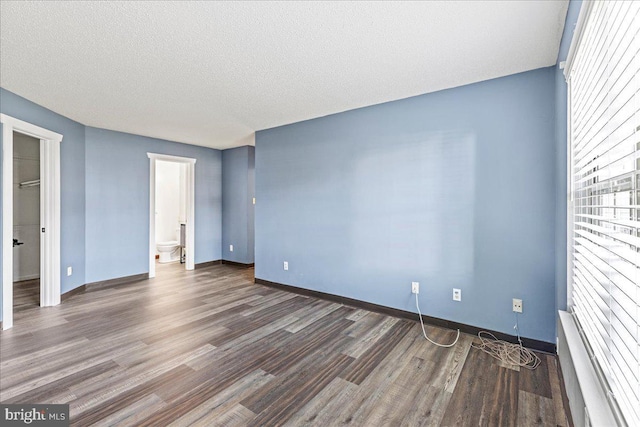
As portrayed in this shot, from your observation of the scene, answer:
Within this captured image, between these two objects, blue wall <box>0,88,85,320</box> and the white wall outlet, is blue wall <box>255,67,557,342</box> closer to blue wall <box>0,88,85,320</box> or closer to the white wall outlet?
the white wall outlet

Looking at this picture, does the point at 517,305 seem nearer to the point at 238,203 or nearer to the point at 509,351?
the point at 509,351

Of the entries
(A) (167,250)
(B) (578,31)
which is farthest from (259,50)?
(A) (167,250)

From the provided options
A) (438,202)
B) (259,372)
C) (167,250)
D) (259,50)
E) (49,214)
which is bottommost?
(259,372)

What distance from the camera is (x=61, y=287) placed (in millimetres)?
3781

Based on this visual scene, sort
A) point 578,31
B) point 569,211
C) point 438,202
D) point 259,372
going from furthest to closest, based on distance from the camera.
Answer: point 438,202 < point 259,372 < point 569,211 < point 578,31

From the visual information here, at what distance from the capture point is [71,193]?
3.98m

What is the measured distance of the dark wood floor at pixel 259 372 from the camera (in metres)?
1.75

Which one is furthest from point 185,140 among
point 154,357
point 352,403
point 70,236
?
point 352,403

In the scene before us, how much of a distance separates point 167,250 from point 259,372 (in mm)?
5040

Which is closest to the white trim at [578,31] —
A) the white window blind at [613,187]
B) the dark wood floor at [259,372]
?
the white window blind at [613,187]

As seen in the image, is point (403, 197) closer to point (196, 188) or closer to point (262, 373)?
point (262, 373)

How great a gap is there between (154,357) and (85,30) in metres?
2.39

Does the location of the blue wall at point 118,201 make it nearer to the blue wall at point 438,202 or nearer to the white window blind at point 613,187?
the blue wall at point 438,202

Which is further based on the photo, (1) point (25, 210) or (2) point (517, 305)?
(1) point (25, 210)
